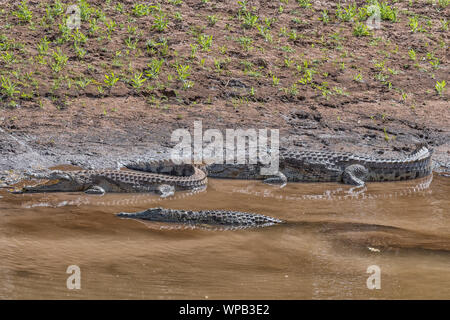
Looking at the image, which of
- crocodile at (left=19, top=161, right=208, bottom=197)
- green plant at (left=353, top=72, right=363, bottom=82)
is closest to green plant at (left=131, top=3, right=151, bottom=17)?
green plant at (left=353, top=72, right=363, bottom=82)

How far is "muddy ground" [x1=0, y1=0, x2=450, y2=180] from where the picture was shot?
390 inches

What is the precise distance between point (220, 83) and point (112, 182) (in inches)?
147

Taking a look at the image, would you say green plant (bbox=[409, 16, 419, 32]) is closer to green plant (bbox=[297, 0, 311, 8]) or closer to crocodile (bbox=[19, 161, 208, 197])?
green plant (bbox=[297, 0, 311, 8])

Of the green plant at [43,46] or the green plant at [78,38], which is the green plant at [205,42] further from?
the green plant at [43,46]

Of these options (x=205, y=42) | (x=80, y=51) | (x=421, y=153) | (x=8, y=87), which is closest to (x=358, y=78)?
(x=205, y=42)

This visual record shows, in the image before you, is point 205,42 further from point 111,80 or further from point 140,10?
Result: point 111,80

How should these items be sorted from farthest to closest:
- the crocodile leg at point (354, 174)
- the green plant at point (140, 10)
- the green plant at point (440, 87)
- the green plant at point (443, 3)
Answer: the green plant at point (443, 3), the green plant at point (140, 10), the green plant at point (440, 87), the crocodile leg at point (354, 174)

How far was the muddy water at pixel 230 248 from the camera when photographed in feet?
17.5

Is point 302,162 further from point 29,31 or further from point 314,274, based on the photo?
point 29,31

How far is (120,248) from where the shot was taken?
6152 millimetres

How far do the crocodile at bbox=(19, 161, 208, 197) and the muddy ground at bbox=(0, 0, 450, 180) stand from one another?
83 cm

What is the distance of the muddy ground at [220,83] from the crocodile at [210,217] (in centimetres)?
238

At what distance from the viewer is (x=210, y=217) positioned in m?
6.87

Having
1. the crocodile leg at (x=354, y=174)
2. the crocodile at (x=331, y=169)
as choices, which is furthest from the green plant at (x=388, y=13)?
the crocodile leg at (x=354, y=174)
